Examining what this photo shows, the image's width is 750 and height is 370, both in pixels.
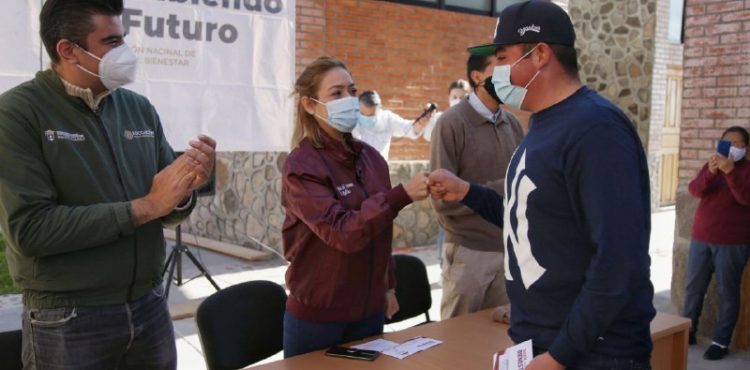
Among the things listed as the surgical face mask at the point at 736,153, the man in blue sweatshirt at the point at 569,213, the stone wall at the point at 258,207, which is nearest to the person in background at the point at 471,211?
the man in blue sweatshirt at the point at 569,213

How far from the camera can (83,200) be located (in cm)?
226

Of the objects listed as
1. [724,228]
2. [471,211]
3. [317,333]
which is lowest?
[317,333]

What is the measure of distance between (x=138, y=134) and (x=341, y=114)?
869 millimetres

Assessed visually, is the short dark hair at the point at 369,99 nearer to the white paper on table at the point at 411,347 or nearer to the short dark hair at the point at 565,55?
the white paper on table at the point at 411,347

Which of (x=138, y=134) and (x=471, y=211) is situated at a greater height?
(x=138, y=134)

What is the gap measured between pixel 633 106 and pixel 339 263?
20.3ft

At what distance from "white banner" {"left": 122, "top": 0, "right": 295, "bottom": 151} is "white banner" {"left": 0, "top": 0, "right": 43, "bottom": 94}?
0.56 meters

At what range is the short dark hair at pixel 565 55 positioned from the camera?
197 centimetres

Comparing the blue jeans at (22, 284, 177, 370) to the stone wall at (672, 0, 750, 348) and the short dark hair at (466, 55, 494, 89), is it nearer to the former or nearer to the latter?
the short dark hair at (466, 55, 494, 89)

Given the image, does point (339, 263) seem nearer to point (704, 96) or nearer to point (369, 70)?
point (704, 96)

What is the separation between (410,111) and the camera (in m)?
9.33

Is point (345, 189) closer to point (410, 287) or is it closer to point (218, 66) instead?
point (410, 287)

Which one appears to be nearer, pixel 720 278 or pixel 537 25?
pixel 537 25

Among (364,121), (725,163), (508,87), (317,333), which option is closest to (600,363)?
(508,87)
